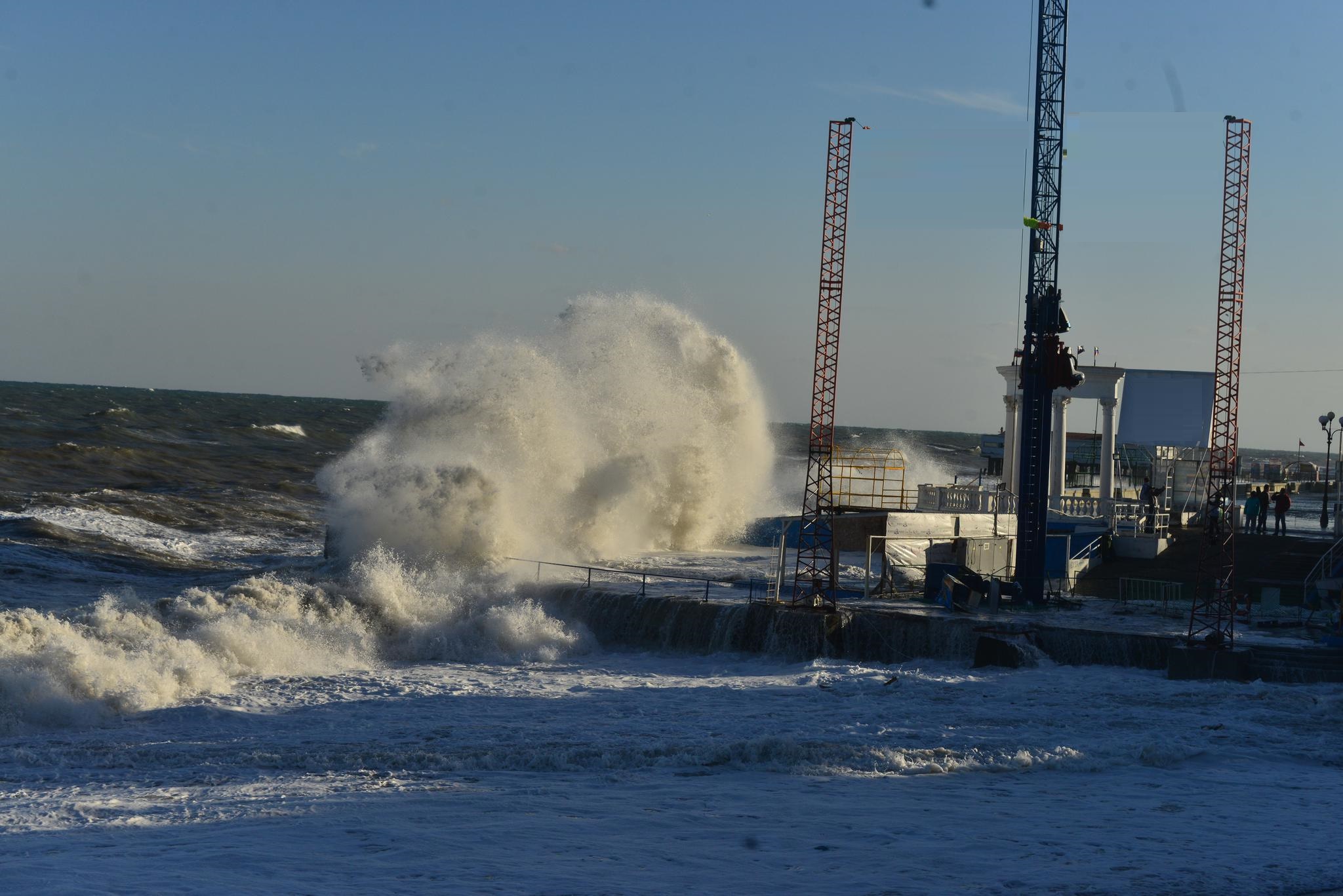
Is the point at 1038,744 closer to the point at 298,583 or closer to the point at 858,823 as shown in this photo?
the point at 858,823

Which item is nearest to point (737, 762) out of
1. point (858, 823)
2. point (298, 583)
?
point (858, 823)

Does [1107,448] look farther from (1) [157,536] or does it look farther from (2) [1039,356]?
(1) [157,536]

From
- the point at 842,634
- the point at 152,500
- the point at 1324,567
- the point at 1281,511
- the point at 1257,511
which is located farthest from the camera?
the point at 152,500

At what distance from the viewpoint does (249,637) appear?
69.5 feet

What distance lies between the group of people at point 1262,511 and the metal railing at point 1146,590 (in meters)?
9.03

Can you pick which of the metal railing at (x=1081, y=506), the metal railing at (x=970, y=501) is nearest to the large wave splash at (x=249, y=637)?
the metal railing at (x=970, y=501)

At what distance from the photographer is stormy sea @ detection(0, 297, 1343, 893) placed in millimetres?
11641

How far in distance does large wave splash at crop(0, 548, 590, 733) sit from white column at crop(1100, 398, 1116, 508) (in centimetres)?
1971

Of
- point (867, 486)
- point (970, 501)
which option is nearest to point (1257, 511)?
point (970, 501)

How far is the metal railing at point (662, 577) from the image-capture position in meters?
26.7

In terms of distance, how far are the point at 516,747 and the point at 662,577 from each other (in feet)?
45.9

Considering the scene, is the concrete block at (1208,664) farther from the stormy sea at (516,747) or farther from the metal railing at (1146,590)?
the metal railing at (1146,590)

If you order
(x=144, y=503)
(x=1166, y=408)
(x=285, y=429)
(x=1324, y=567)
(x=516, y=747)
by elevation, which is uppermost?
(x=1166, y=408)

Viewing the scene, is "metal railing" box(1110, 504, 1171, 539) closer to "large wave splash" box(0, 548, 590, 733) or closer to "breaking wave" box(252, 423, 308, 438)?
"large wave splash" box(0, 548, 590, 733)
